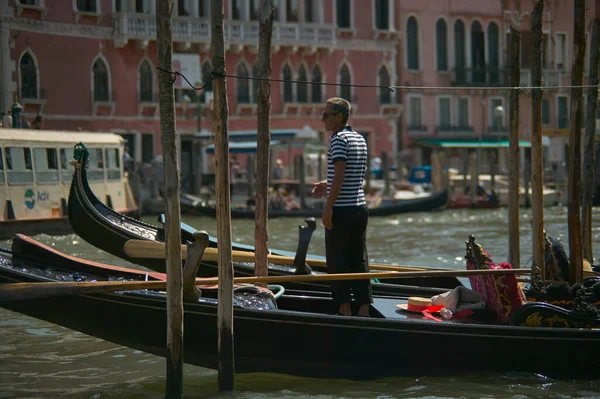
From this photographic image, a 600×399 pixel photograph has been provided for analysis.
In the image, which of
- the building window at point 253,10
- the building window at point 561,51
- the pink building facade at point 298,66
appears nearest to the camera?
the pink building facade at point 298,66

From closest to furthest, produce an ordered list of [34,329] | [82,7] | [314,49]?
[34,329]
[82,7]
[314,49]

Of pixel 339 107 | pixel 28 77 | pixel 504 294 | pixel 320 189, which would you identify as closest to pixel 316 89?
pixel 28 77

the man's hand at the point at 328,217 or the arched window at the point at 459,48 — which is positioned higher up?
the arched window at the point at 459,48

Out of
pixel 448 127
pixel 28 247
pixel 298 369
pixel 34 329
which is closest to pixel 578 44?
pixel 298 369

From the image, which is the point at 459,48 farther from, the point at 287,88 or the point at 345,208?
the point at 345,208

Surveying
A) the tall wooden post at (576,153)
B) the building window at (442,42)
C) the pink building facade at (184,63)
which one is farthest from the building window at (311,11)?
the tall wooden post at (576,153)

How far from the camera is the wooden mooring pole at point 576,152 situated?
543 cm

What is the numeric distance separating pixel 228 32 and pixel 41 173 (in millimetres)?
8409

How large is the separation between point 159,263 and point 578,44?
2551 millimetres

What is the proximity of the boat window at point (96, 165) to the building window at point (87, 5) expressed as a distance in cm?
516

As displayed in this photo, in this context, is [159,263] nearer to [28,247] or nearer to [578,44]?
[28,247]

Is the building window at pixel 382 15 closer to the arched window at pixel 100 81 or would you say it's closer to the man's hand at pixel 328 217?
the arched window at pixel 100 81

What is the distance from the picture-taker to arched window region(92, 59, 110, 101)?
1905 cm

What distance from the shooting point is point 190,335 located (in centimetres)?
482
